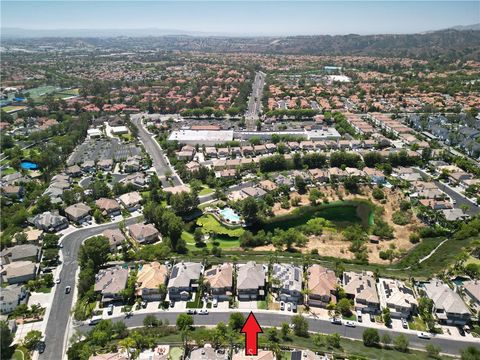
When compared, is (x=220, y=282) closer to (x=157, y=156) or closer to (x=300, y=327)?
(x=300, y=327)

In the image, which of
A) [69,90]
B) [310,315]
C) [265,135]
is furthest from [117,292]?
[69,90]

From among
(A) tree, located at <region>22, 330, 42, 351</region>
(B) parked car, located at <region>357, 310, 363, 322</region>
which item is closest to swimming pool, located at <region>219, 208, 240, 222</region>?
(B) parked car, located at <region>357, 310, 363, 322</region>

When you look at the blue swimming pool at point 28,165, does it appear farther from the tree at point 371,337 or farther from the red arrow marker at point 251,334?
the tree at point 371,337

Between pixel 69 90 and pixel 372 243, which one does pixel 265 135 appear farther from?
pixel 69 90

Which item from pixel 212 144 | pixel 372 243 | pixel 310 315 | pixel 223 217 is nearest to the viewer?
pixel 310 315

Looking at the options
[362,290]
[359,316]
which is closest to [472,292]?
[362,290]

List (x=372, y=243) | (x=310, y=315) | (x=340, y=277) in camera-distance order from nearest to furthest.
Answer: (x=310, y=315)
(x=340, y=277)
(x=372, y=243)
